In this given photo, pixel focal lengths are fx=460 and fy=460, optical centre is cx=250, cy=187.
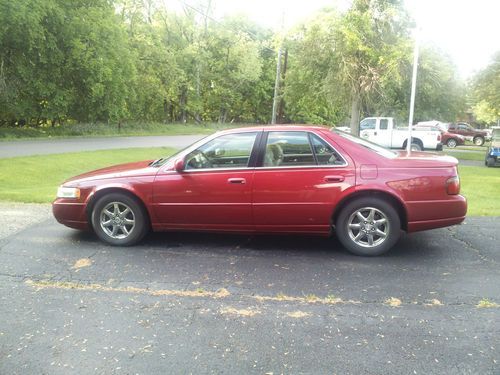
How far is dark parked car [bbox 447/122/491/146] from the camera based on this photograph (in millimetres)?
38531

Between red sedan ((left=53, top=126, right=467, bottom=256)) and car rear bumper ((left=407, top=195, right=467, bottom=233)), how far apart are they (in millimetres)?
11

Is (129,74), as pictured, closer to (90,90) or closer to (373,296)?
(90,90)

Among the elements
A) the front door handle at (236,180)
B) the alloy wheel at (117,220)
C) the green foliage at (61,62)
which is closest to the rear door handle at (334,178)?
the front door handle at (236,180)

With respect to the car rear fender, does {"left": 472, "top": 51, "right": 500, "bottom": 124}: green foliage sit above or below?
above

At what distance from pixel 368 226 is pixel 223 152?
75.5 inches

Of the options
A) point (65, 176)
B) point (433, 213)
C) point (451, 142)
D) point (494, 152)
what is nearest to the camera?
point (433, 213)

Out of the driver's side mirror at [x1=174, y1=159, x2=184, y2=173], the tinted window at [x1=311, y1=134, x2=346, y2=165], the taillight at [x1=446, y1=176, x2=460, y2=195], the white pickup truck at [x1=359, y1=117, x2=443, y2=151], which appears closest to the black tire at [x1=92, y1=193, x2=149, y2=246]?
the driver's side mirror at [x1=174, y1=159, x2=184, y2=173]

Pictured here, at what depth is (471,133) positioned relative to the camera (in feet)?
128

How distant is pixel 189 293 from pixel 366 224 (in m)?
2.21

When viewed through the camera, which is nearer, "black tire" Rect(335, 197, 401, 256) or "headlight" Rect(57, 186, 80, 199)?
"black tire" Rect(335, 197, 401, 256)

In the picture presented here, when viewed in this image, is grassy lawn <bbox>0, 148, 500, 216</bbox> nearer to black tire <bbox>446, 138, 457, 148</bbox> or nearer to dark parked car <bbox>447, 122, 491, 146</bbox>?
black tire <bbox>446, 138, 457, 148</bbox>

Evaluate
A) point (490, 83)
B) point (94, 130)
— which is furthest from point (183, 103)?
point (490, 83)

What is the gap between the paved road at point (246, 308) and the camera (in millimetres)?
3082

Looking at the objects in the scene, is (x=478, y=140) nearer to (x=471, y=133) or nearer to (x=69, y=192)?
(x=471, y=133)
